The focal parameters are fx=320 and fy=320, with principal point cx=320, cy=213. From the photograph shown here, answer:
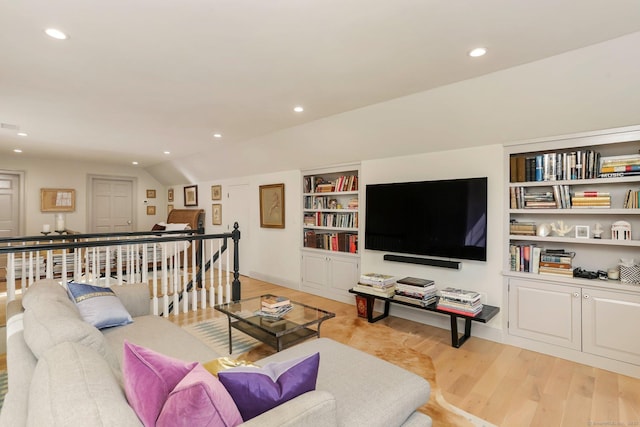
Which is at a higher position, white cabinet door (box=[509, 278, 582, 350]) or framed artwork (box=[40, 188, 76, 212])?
framed artwork (box=[40, 188, 76, 212])

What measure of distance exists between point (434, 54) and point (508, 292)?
2390mm

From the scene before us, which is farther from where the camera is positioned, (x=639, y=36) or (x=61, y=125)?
(x=61, y=125)

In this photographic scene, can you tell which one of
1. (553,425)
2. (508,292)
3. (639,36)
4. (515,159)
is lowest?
(553,425)

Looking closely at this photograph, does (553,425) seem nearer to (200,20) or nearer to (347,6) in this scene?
(347,6)

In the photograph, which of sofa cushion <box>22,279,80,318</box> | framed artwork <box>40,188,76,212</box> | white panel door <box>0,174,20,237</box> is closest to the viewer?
sofa cushion <box>22,279,80,318</box>

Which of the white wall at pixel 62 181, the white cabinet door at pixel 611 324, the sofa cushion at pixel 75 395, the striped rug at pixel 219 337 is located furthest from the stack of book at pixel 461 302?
the white wall at pixel 62 181

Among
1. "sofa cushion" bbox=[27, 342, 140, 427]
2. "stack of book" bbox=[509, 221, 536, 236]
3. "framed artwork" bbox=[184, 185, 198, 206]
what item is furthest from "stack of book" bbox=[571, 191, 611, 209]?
"framed artwork" bbox=[184, 185, 198, 206]

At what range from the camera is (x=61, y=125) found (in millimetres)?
4336

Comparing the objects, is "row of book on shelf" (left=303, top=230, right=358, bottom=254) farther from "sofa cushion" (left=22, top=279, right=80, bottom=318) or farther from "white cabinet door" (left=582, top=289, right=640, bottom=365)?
"sofa cushion" (left=22, top=279, right=80, bottom=318)

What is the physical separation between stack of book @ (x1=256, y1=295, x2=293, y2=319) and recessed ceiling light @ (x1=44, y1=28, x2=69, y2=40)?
96.6 inches

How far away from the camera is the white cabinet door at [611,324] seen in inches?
102

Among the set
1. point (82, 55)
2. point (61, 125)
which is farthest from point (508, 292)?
point (61, 125)

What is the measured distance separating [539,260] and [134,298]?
146 inches

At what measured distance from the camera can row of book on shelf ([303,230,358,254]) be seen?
182 inches
